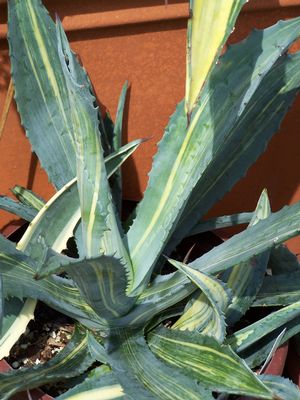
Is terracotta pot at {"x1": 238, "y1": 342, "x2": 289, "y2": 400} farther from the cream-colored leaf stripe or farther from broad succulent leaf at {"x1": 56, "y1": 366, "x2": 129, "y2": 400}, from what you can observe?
the cream-colored leaf stripe

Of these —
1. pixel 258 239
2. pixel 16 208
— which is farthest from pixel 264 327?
pixel 16 208

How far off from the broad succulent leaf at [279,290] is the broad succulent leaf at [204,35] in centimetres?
44

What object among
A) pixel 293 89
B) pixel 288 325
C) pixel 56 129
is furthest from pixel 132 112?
pixel 288 325

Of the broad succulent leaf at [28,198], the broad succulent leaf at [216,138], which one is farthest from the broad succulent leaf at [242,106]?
the broad succulent leaf at [28,198]

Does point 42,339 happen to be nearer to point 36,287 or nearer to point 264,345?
point 36,287

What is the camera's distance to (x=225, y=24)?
61 cm

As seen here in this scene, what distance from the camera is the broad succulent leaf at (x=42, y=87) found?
2.89ft

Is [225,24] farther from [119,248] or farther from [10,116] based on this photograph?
[10,116]

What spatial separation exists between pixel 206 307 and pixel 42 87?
384 millimetres

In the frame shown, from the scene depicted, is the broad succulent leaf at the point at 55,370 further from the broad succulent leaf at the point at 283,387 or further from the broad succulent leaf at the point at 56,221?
the broad succulent leaf at the point at 283,387

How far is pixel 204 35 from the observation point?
23.5 inches

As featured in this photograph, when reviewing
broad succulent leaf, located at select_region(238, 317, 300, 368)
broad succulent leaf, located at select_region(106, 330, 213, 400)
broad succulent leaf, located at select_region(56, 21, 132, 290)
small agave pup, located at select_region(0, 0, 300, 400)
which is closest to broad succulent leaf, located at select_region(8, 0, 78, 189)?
small agave pup, located at select_region(0, 0, 300, 400)

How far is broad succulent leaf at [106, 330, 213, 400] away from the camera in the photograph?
792 millimetres

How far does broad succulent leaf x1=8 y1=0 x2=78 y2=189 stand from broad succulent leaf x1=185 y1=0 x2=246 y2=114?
32 cm
